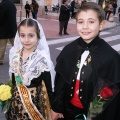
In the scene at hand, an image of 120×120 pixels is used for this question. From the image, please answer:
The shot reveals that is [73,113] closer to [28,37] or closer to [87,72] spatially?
[87,72]

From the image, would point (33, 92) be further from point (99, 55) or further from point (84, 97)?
point (99, 55)

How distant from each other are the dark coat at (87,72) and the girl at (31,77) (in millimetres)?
204

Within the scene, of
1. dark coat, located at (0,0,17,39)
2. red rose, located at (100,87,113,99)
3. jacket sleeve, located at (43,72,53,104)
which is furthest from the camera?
dark coat, located at (0,0,17,39)

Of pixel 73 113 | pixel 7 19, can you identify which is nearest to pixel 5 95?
pixel 73 113

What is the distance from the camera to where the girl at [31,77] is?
242cm

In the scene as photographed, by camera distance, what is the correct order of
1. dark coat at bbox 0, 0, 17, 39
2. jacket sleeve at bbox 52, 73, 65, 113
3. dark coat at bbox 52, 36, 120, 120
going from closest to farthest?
1. dark coat at bbox 52, 36, 120, 120
2. jacket sleeve at bbox 52, 73, 65, 113
3. dark coat at bbox 0, 0, 17, 39

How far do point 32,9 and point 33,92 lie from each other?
13907 mm

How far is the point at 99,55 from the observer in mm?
2035

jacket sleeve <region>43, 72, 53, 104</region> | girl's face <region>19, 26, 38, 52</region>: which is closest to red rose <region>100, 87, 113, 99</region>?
jacket sleeve <region>43, 72, 53, 104</region>

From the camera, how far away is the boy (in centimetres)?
199

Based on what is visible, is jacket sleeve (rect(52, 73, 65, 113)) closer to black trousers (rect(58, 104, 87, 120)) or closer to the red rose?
black trousers (rect(58, 104, 87, 120))

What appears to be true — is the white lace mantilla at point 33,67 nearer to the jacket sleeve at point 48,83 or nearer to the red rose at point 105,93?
the jacket sleeve at point 48,83

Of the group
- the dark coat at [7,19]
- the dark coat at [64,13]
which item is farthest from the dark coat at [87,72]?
the dark coat at [64,13]

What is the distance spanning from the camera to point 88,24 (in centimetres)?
199
